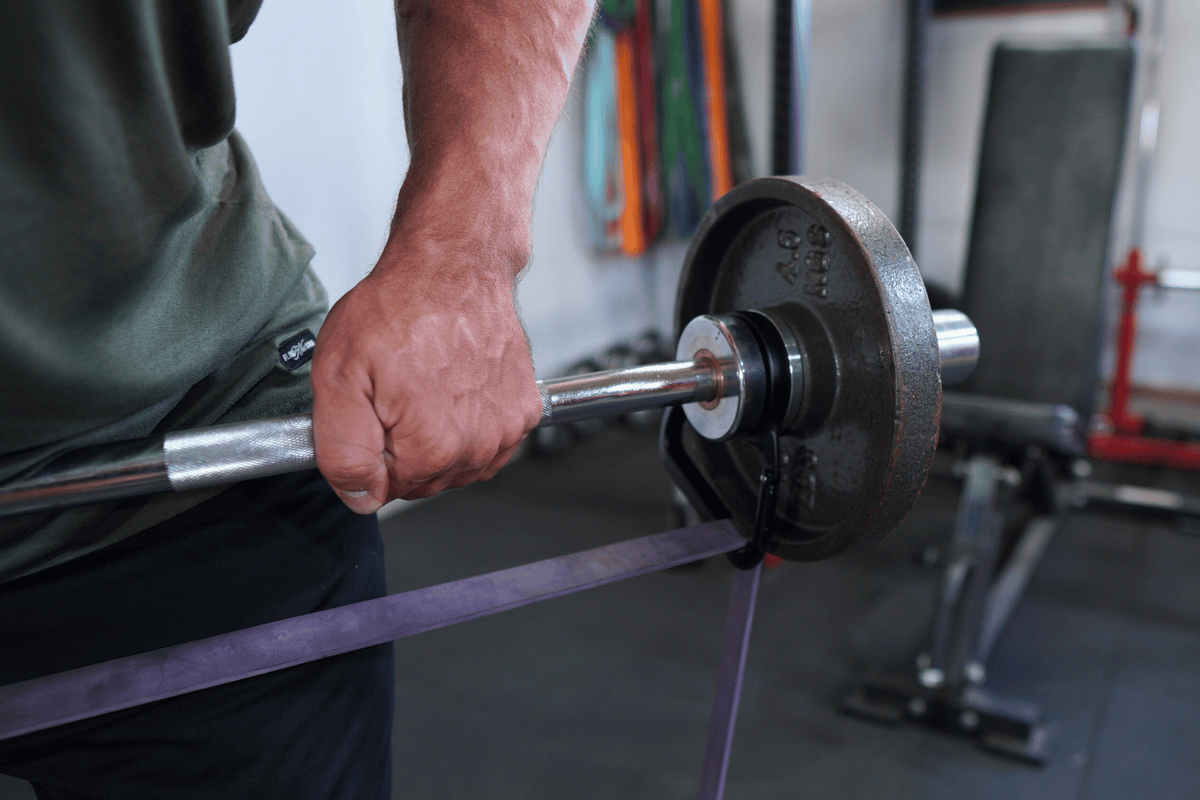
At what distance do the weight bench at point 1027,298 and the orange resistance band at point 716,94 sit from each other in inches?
50.7

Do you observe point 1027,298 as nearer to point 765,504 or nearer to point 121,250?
point 765,504

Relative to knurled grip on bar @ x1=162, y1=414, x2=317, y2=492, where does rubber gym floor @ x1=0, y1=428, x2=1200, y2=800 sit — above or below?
below

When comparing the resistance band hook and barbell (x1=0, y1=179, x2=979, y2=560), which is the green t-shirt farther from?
the resistance band hook

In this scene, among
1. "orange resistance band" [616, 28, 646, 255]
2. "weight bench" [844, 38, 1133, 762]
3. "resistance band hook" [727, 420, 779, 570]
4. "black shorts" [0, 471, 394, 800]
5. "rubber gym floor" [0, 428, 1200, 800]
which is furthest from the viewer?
"orange resistance band" [616, 28, 646, 255]

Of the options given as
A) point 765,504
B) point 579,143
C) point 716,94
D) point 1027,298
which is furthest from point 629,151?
point 765,504

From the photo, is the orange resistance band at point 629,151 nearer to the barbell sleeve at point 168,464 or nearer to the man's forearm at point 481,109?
the man's forearm at point 481,109

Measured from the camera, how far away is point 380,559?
767 millimetres

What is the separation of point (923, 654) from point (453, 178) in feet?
5.55

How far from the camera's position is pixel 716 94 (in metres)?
3.46

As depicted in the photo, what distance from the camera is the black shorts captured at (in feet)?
2.04

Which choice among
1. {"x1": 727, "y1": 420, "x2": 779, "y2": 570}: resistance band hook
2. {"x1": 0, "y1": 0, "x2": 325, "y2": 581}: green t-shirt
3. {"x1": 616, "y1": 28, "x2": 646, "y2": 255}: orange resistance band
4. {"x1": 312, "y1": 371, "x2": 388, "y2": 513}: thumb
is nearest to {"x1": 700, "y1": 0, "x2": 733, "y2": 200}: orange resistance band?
{"x1": 616, "y1": 28, "x2": 646, "y2": 255}: orange resistance band

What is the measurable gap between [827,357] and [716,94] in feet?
9.78

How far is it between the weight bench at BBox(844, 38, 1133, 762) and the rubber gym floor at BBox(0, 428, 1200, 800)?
0.14 m

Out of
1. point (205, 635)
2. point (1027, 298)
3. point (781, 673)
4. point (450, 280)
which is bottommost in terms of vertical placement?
point (781, 673)
